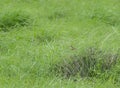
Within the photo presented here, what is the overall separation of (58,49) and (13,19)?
1786mm

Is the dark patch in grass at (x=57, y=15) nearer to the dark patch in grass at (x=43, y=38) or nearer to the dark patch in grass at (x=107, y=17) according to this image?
the dark patch in grass at (x=107, y=17)

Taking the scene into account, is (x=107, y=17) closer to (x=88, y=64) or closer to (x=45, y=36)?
(x=45, y=36)

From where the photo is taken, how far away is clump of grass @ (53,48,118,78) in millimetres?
4500

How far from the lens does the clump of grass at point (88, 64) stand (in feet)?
14.8

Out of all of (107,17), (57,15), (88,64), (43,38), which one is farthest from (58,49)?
(57,15)

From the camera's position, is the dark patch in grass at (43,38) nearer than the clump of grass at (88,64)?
No

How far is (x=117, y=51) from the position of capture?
15.4 ft

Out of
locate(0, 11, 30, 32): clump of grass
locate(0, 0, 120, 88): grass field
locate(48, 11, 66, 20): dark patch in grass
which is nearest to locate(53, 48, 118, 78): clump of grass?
locate(0, 0, 120, 88): grass field

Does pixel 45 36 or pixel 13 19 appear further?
pixel 13 19

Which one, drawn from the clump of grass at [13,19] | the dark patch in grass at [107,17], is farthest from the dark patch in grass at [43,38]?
the dark patch in grass at [107,17]

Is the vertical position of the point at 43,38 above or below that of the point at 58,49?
below

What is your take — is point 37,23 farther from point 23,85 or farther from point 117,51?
point 23,85

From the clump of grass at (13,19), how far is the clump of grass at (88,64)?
1.90 m

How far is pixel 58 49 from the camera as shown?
15.7ft
